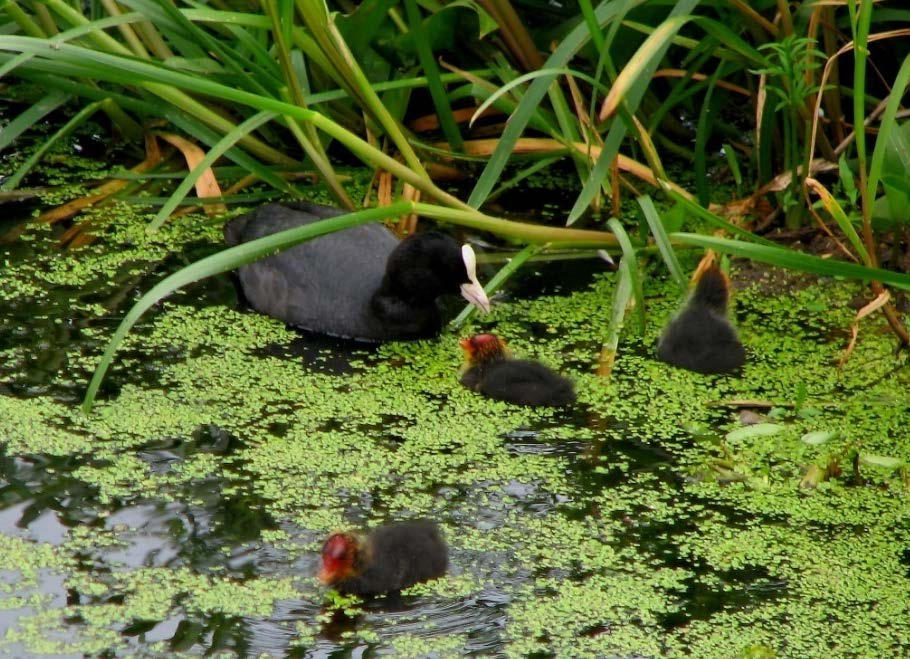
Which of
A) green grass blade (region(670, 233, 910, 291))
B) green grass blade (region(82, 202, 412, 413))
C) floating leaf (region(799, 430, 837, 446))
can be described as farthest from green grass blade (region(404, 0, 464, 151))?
floating leaf (region(799, 430, 837, 446))

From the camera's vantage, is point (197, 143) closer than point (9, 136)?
No

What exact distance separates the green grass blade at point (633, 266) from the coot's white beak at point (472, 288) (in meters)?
0.45

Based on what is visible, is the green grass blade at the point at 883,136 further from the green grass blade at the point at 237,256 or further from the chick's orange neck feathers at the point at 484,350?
the green grass blade at the point at 237,256

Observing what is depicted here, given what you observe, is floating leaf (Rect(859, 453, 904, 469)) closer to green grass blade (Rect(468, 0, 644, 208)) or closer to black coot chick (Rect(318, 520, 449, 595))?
black coot chick (Rect(318, 520, 449, 595))

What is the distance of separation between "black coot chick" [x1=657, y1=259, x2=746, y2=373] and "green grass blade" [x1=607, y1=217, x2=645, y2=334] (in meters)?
0.10

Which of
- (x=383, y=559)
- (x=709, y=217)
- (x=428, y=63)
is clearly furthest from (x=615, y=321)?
(x=383, y=559)

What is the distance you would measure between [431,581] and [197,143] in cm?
285

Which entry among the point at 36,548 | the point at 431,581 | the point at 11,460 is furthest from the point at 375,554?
the point at 11,460

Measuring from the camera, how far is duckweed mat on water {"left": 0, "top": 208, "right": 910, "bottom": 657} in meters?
3.17

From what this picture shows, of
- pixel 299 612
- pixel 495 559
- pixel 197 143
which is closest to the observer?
pixel 299 612

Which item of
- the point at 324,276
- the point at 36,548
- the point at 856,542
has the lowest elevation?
the point at 856,542

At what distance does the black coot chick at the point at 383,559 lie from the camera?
321 centimetres

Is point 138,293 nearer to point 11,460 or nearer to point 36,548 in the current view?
point 11,460

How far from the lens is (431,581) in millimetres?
3322
